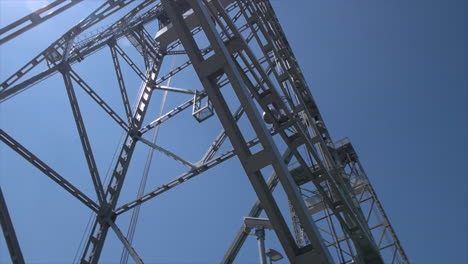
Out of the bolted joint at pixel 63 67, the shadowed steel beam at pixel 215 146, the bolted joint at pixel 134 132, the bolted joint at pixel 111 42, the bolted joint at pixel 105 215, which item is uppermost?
the bolted joint at pixel 111 42

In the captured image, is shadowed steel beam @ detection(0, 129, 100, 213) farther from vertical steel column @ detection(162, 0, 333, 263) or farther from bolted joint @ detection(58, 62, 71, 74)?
vertical steel column @ detection(162, 0, 333, 263)

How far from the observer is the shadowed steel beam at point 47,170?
880cm

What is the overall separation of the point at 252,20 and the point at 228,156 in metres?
3.53

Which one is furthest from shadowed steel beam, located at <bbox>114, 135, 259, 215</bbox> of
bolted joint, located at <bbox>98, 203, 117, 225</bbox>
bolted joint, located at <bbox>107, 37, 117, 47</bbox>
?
bolted joint, located at <bbox>107, 37, 117, 47</bbox>

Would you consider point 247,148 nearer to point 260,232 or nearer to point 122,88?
point 260,232

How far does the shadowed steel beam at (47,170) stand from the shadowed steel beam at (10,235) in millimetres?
2456

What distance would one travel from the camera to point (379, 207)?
584 inches

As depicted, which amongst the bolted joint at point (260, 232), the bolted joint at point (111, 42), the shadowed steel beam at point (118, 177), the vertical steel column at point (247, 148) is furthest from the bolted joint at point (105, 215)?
the vertical steel column at point (247, 148)

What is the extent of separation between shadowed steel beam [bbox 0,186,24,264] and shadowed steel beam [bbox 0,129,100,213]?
2456 millimetres

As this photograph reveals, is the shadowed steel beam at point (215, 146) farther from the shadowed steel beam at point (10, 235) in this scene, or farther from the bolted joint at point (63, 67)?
the shadowed steel beam at point (10, 235)

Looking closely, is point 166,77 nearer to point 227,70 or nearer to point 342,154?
point 342,154

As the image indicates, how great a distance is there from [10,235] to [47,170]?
2953 mm

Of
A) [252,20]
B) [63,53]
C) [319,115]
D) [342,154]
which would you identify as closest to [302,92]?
[319,115]

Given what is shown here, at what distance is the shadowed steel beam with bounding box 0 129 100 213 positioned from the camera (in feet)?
28.9
